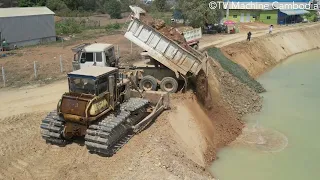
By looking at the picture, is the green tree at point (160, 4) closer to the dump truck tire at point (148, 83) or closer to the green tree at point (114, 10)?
the green tree at point (114, 10)

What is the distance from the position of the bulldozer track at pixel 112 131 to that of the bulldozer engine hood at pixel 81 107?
400 millimetres

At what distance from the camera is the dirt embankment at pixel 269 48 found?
33.3 m

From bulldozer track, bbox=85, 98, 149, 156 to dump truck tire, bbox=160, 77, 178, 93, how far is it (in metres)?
4.82

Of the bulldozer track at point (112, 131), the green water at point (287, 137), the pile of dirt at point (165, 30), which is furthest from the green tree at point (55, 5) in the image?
the bulldozer track at point (112, 131)

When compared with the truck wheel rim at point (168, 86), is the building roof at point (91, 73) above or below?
above

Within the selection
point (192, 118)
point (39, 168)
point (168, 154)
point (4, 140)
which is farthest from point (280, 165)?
point (4, 140)

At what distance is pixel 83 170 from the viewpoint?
10.8 metres

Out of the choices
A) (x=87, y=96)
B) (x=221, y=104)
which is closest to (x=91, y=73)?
(x=87, y=96)

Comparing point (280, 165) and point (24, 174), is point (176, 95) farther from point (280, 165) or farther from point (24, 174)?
point (24, 174)

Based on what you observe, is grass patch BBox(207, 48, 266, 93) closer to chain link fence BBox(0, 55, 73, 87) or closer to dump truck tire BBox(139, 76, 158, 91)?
dump truck tire BBox(139, 76, 158, 91)

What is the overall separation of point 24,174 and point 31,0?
59.4 meters

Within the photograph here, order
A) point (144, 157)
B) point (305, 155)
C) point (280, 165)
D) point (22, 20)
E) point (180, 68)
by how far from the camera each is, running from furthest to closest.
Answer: point (22, 20)
point (180, 68)
point (305, 155)
point (280, 165)
point (144, 157)

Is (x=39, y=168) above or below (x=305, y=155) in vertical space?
above

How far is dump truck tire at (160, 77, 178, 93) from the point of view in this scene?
18.0 metres
